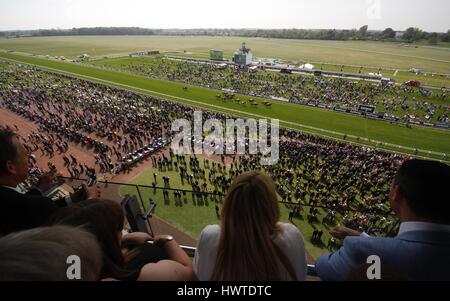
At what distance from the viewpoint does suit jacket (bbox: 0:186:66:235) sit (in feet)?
8.91

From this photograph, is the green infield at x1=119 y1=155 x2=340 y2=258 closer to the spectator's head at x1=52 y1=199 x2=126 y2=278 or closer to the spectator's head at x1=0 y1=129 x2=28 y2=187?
the spectator's head at x1=0 y1=129 x2=28 y2=187

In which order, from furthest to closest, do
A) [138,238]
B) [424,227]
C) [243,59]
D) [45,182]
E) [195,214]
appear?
[243,59], [195,214], [45,182], [138,238], [424,227]

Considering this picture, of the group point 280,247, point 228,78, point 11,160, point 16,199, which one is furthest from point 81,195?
point 228,78

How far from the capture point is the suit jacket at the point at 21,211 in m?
2.71

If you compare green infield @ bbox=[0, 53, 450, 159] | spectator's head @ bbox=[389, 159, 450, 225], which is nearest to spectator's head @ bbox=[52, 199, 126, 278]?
spectator's head @ bbox=[389, 159, 450, 225]

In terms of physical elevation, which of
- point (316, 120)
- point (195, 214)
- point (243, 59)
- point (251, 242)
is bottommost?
point (316, 120)

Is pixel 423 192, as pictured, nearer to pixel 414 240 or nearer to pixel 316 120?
pixel 414 240

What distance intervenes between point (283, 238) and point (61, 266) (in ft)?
4.96

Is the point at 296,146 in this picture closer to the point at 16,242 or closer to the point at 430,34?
the point at 16,242

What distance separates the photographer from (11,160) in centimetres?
348

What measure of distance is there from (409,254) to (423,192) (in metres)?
0.55

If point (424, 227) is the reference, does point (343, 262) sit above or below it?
below

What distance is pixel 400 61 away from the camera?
288 ft

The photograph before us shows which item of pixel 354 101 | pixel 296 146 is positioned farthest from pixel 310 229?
pixel 354 101
